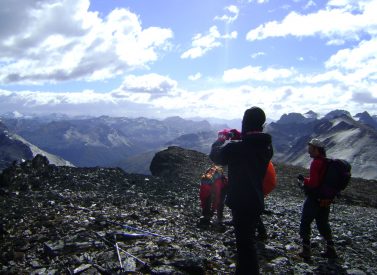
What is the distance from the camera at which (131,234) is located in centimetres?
1169

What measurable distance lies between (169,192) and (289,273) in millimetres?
13312

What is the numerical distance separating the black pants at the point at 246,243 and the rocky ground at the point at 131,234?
126 centimetres

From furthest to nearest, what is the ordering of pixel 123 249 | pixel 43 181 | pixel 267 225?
1. pixel 43 181
2. pixel 267 225
3. pixel 123 249

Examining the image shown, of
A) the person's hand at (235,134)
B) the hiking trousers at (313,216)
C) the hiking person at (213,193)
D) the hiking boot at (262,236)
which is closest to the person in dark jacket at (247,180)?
the person's hand at (235,134)

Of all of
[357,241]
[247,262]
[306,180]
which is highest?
[306,180]

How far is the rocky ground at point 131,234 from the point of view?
9711mm

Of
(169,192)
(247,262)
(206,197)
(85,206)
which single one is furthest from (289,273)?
(169,192)

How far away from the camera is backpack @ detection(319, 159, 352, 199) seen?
Result: 1102cm

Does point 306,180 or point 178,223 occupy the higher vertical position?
point 306,180

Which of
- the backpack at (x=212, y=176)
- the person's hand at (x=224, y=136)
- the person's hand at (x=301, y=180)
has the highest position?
the person's hand at (x=224, y=136)

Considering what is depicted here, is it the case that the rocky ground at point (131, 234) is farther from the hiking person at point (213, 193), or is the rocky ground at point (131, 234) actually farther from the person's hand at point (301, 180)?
the person's hand at point (301, 180)

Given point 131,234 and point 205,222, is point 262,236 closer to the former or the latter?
point 205,222

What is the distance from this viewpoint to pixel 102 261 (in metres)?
9.58

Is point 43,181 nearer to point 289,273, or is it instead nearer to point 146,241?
point 146,241
